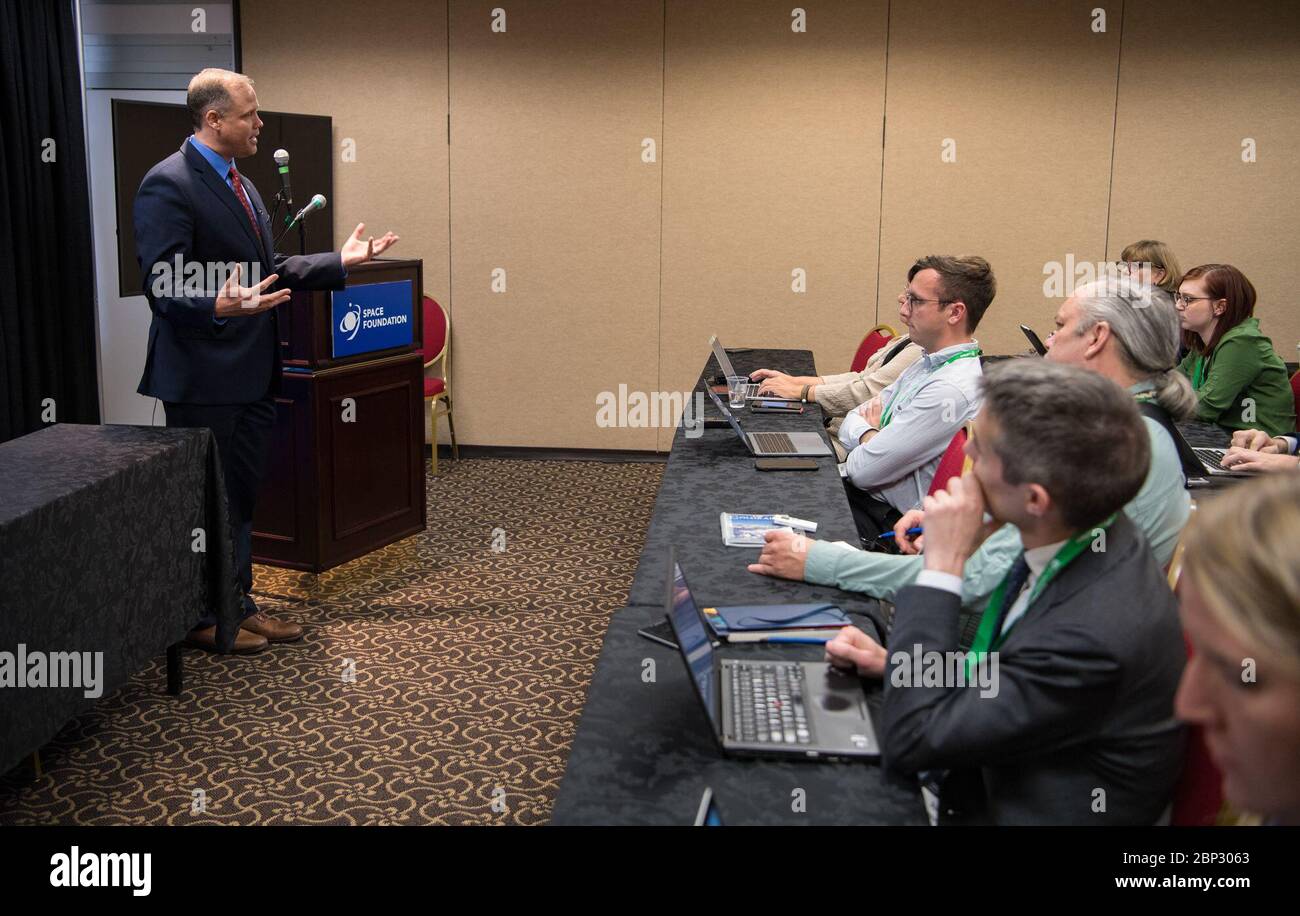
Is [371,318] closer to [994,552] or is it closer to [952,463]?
[952,463]

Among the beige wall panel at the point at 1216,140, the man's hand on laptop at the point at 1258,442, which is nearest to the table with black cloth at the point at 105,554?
the man's hand on laptop at the point at 1258,442

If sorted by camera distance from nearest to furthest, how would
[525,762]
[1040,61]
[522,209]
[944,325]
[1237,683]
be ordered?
[1237,683], [525,762], [944,325], [1040,61], [522,209]

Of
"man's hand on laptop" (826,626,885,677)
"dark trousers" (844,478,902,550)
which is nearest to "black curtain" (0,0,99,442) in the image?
"dark trousers" (844,478,902,550)

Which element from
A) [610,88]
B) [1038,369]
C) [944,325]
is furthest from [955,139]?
[1038,369]

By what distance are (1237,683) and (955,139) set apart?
639 centimetres

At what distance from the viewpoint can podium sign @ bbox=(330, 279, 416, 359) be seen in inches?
186

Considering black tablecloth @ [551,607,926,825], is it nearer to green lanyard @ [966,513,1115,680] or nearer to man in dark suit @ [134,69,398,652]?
green lanyard @ [966,513,1115,680]

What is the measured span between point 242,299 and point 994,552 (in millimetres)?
2607

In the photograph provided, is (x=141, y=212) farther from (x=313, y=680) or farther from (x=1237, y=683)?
(x=1237, y=683)

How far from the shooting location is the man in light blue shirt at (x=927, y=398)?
11.6 feet

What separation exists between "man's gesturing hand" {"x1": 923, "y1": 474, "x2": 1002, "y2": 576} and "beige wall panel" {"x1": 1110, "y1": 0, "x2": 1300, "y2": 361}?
5732mm

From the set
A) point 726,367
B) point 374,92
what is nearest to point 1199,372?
point 726,367

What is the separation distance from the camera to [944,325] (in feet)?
12.2

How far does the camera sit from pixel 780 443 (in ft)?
12.7
